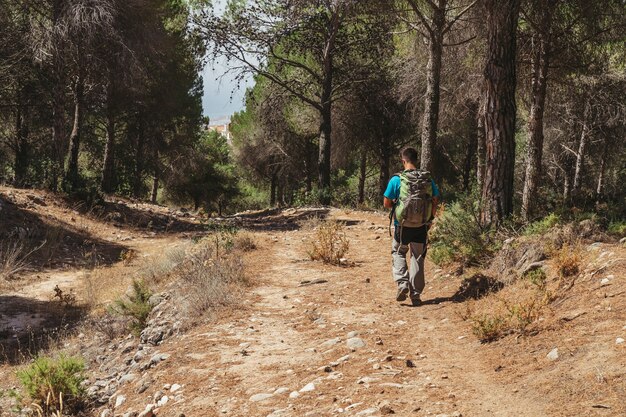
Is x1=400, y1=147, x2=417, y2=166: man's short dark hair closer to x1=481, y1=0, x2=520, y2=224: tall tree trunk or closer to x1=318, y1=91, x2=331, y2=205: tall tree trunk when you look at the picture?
x1=481, y1=0, x2=520, y2=224: tall tree trunk

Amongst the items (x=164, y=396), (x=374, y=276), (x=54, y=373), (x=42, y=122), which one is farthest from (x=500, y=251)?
(x=42, y=122)

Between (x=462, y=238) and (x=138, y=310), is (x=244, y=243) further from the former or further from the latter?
(x=462, y=238)

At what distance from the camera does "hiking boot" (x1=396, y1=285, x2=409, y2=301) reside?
24.1 feet

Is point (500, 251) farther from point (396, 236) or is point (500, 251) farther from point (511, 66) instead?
point (511, 66)

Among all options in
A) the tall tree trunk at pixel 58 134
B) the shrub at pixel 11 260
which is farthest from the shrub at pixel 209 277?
the tall tree trunk at pixel 58 134

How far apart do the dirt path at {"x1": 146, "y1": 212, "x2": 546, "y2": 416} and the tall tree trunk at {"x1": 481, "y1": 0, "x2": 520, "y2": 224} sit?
150 cm

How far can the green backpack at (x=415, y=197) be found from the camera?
23.0ft

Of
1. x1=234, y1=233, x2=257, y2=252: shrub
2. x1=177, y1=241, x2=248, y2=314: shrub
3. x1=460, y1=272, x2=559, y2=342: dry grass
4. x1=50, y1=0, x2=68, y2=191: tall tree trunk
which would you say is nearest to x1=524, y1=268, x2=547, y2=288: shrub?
x1=460, y1=272, x2=559, y2=342: dry grass

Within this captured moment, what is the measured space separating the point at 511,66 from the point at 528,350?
5.16m

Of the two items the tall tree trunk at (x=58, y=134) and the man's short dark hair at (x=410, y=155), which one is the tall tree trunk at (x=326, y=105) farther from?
the man's short dark hair at (x=410, y=155)

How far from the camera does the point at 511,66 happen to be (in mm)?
8789

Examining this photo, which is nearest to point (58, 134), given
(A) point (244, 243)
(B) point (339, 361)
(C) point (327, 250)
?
(A) point (244, 243)

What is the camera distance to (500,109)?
345 inches

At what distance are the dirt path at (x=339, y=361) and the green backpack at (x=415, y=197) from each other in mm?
1129
